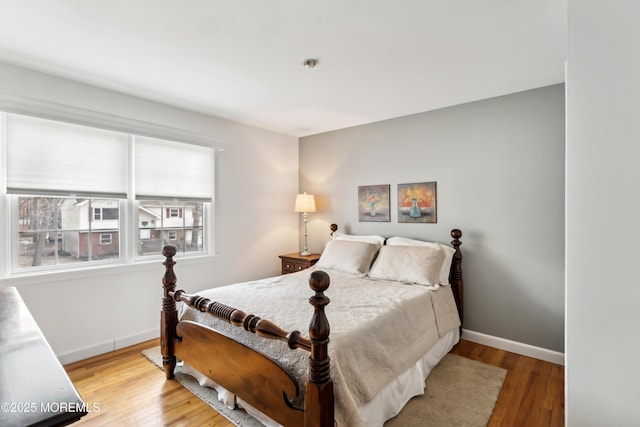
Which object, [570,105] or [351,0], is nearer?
[570,105]

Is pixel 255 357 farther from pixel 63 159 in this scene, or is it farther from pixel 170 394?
pixel 63 159

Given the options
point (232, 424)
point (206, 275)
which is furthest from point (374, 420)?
point (206, 275)

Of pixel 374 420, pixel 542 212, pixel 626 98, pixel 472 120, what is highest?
pixel 472 120

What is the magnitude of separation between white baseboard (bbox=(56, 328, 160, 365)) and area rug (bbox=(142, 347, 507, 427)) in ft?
1.58

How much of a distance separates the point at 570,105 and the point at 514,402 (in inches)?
77.5

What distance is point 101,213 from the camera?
9.66 feet

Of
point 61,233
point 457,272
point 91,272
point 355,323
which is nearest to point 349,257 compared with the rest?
point 457,272

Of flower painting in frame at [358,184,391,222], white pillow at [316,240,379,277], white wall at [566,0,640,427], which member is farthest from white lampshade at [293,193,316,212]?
white wall at [566,0,640,427]

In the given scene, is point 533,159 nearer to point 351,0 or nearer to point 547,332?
point 547,332

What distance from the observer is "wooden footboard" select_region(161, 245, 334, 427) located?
4.80 feet

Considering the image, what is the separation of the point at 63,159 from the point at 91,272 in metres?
1.00

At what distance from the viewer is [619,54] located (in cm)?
118

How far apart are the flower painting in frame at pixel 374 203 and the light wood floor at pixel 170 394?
1.67m

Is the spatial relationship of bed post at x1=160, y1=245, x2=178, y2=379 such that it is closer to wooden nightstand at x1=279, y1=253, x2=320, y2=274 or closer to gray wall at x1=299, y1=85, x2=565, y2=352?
wooden nightstand at x1=279, y1=253, x2=320, y2=274
